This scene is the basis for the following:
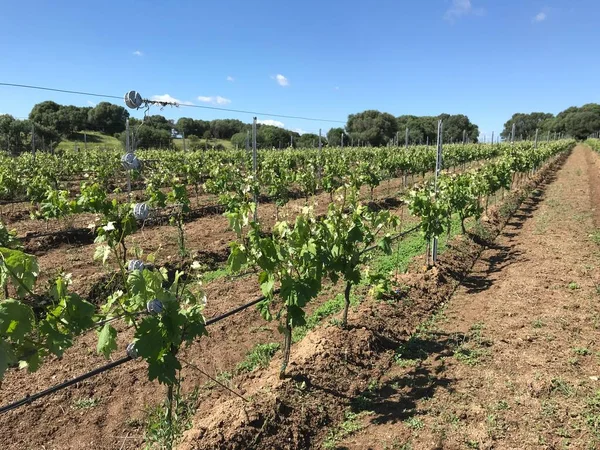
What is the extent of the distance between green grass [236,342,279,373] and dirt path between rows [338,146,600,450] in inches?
50.7

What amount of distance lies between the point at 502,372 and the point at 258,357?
272cm

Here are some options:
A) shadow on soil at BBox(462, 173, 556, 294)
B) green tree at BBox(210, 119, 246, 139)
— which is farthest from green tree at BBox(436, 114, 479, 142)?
shadow on soil at BBox(462, 173, 556, 294)

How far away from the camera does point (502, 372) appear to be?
4.59 metres

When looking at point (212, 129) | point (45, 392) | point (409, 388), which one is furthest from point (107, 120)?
point (409, 388)

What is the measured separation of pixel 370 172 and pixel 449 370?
436 inches

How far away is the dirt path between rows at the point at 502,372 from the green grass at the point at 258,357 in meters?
1.29

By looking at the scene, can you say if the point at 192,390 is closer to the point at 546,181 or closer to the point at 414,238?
the point at 414,238

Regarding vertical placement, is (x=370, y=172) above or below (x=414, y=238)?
above

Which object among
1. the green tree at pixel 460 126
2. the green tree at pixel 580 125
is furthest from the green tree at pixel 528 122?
the green tree at pixel 460 126

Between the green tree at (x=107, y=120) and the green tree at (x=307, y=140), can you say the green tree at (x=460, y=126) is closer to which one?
the green tree at (x=307, y=140)

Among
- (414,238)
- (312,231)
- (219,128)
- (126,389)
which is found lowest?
(126,389)

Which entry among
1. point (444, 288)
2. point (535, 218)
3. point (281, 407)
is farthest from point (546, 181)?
point (281, 407)

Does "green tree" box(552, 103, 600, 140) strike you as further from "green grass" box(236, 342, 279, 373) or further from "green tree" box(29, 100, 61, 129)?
"green grass" box(236, 342, 279, 373)

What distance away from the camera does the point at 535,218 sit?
12.6 m
